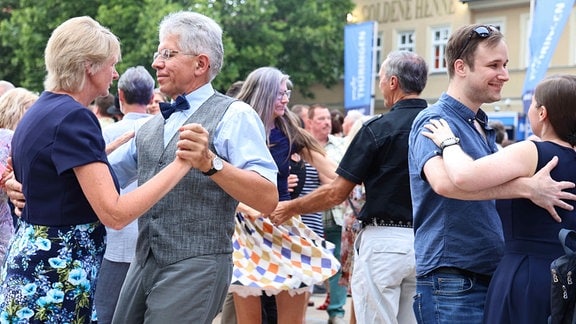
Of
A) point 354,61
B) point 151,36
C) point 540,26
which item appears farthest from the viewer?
point 151,36

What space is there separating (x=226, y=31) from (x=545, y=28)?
67.8 ft

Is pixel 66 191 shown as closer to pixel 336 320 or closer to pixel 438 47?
pixel 336 320

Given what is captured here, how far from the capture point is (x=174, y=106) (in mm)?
3514

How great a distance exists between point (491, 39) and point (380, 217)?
1578 mm

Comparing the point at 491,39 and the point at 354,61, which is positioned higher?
the point at 491,39

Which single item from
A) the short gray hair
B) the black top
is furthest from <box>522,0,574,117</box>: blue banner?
the short gray hair

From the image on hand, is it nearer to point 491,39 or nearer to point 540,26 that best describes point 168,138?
point 491,39

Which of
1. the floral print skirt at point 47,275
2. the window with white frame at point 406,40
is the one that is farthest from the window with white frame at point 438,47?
the floral print skirt at point 47,275

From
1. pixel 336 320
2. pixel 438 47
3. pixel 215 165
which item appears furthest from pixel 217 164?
pixel 438 47

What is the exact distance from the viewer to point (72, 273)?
3.35 metres

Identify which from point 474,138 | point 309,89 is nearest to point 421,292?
point 474,138

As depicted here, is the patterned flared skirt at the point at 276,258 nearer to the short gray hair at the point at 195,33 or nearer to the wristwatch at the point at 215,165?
the short gray hair at the point at 195,33

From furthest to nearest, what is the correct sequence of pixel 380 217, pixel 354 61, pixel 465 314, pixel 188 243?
1. pixel 354 61
2. pixel 380 217
3. pixel 465 314
4. pixel 188 243

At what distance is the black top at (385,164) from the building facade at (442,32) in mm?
23992
